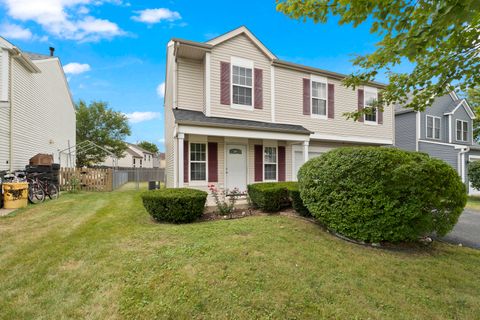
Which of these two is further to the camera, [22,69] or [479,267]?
[22,69]

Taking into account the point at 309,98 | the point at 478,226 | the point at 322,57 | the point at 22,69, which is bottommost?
the point at 478,226

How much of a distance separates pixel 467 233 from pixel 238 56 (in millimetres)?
9354

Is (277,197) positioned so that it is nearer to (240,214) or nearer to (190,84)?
(240,214)

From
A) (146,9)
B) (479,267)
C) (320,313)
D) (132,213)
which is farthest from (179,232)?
(146,9)

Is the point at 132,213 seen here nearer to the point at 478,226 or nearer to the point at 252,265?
the point at 252,265

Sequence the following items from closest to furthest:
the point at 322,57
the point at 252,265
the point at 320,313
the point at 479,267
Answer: the point at 320,313 → the point at 252,265 → the point at 479,267 → the point at 322,57

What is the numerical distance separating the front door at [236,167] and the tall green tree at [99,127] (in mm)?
24568

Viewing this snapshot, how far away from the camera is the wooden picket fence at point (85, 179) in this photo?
12250mm

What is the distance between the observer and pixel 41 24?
1159 centimetres

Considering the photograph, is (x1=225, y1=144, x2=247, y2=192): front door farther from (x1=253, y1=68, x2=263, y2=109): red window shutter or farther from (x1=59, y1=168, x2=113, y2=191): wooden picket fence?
(x1=59, y1=168, x2=113, y2=191): wooden picket fence

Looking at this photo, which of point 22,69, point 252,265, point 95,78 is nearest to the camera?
point 252,265

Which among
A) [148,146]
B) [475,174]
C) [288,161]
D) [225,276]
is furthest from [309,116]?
[148,146]

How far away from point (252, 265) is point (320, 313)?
1117mm

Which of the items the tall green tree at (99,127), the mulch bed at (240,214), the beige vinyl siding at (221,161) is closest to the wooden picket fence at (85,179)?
the beige vinyl siding at (221,161)
